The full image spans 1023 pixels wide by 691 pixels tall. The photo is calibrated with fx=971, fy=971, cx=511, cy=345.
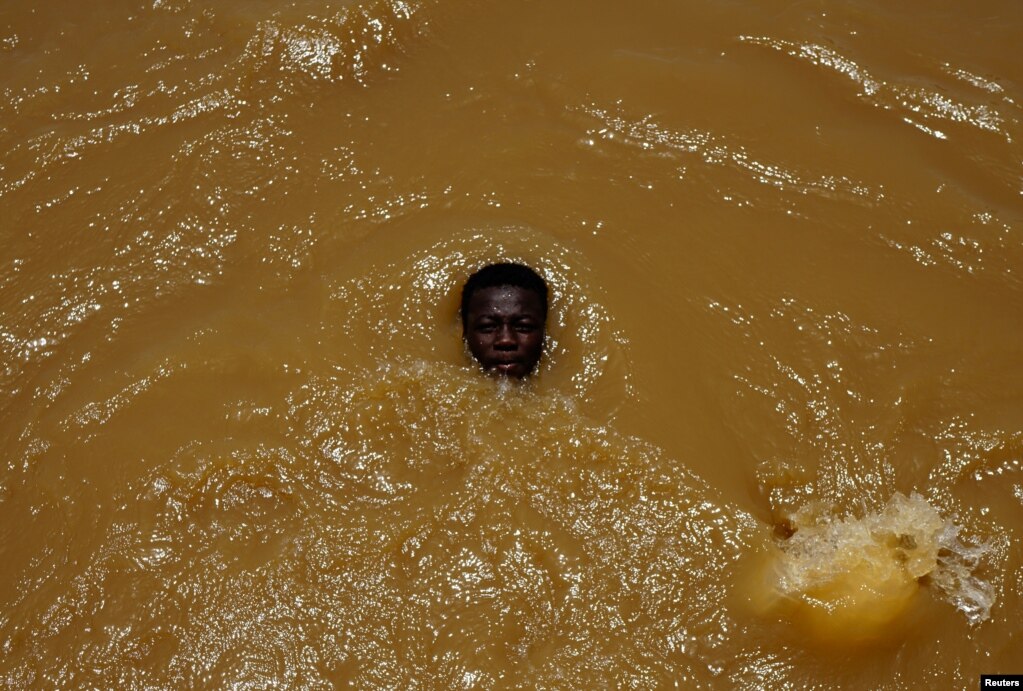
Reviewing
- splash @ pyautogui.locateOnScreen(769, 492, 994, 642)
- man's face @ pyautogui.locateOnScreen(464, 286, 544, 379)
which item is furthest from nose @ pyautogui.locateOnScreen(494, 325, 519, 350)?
splash @ pyautogui.locateOnScreen(769, 492, 994, 642)

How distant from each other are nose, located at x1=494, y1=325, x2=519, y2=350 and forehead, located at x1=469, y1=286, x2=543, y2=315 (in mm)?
80

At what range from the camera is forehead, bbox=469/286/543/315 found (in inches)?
178

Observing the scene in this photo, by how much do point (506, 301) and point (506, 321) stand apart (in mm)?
96

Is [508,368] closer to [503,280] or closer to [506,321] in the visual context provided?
[506,321]

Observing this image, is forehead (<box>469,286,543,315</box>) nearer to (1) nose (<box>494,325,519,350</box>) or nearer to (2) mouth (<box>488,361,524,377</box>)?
(1) nose (<box>494,325,519,350</box>)

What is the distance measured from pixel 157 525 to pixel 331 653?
946 millimetres

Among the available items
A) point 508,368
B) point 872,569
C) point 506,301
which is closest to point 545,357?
point 508,368

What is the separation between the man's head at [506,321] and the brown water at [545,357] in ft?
0.51

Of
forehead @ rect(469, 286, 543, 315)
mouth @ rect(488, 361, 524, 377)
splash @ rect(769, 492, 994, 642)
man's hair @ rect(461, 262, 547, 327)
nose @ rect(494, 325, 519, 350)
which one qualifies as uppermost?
man's hair @ rect(461, 262, 547, 327)

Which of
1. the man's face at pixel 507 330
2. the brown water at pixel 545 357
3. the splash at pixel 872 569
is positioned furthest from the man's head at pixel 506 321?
the splash at pixel 872 569

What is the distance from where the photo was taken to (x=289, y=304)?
15.5ft

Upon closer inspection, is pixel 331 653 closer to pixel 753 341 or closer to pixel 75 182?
pixel 753 341

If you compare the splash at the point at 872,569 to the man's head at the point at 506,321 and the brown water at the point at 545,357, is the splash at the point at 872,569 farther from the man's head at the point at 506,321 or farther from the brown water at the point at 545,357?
the man's head at the point at 506,321

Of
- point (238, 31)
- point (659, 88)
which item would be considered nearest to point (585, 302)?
point (659, 88)
